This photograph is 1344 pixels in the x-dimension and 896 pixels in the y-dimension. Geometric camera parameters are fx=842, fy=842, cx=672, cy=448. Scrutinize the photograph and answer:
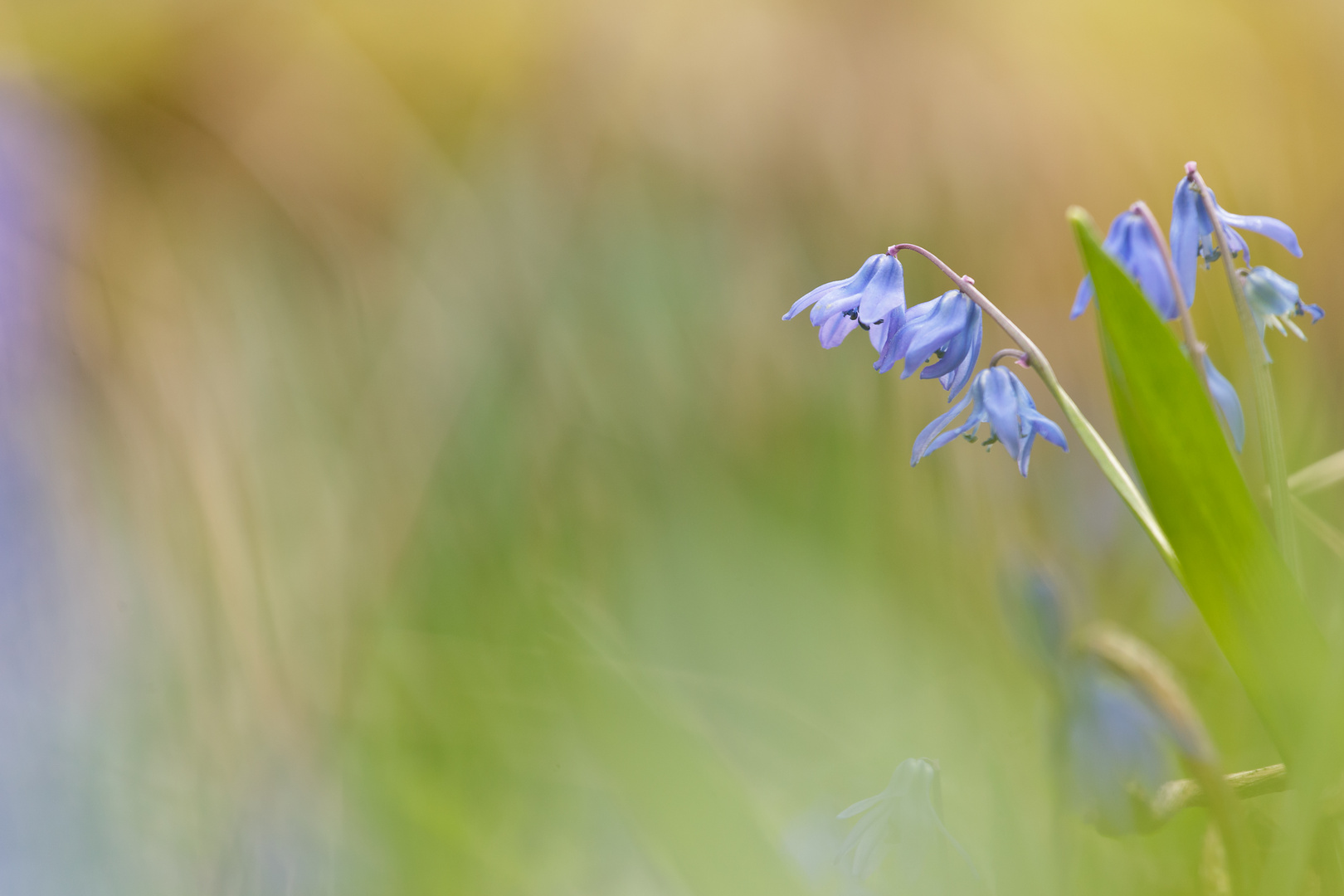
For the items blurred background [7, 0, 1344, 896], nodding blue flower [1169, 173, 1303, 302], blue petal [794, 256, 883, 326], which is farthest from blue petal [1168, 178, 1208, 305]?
blurred background [7, 0, 1344, 896]

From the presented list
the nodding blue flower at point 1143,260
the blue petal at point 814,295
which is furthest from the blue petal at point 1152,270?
the blue petal at point 814,295

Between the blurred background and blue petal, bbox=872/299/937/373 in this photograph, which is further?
the blurred background

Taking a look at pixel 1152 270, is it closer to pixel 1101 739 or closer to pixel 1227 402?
pixel 1227 402

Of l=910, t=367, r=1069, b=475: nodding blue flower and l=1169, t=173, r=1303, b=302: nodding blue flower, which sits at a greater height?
l=1169, t=173, r=1303, b=302: nodding blue flower

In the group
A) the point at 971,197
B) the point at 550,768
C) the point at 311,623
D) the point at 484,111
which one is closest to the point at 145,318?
the point at 484,111

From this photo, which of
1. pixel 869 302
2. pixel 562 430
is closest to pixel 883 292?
pixel 869 302

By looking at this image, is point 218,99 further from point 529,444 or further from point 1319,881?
point 1319,881

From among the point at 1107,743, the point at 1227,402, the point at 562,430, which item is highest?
the point at 562,430

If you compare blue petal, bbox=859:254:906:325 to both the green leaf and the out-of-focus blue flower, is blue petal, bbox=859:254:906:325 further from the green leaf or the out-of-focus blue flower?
the out-of-focus blue flower
